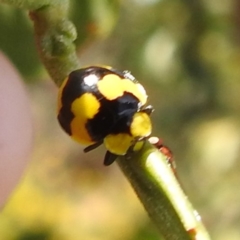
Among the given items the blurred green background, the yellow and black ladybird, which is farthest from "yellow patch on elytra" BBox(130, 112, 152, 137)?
the blurred green background

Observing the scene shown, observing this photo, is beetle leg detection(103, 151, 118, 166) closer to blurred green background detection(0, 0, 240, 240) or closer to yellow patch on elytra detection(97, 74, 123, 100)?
yellow patch on elytra detection(97, 74, 123, 100)

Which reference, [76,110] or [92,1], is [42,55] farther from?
[92,1]

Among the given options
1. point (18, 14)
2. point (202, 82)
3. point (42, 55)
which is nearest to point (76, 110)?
point (42, 55)

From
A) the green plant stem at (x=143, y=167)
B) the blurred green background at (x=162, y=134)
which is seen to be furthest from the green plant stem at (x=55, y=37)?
the blurred green background at (x=162, y=134)

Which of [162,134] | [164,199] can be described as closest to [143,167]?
[164,199]

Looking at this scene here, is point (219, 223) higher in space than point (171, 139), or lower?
lower
